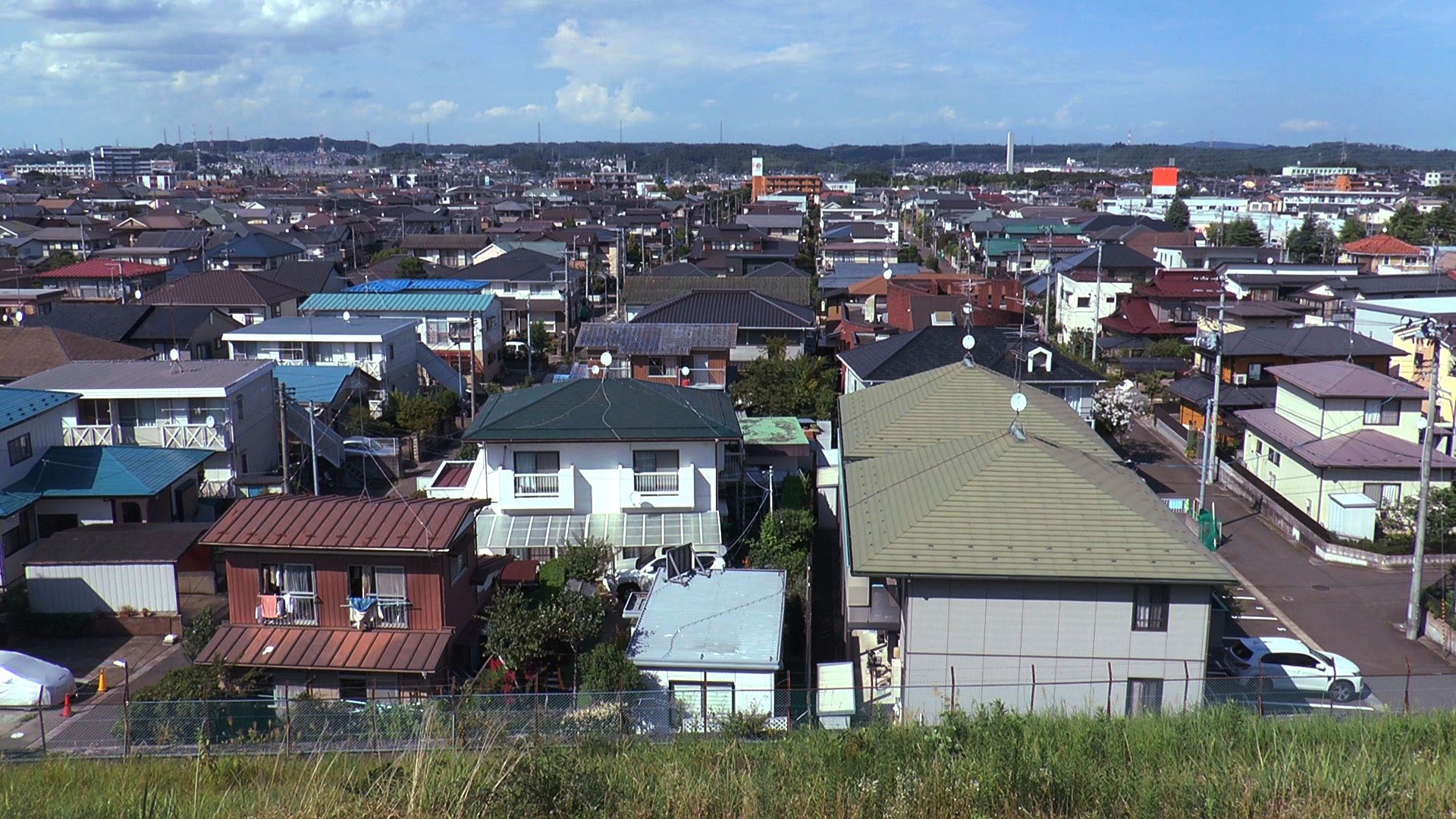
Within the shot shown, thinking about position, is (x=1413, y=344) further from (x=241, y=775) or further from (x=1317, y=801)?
(x=241, y=775)

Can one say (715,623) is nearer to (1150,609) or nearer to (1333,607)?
(1150,609)

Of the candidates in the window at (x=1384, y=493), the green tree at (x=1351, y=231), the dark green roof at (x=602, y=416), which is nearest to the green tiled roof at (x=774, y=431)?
the dark green roof at (x=602, y=416)

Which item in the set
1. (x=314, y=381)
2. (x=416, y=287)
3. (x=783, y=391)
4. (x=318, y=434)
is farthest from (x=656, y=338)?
(x=416, y=287)

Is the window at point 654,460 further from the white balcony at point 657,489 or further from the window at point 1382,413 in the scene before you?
the window at point 1382,413

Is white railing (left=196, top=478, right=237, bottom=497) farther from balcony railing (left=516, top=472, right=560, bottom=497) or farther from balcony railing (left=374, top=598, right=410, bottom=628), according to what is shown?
balcony railing (left=374, top=598, right=410, bottom=628)

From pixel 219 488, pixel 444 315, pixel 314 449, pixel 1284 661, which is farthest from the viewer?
pixel 444 315
